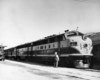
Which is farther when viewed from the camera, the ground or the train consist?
the train consist

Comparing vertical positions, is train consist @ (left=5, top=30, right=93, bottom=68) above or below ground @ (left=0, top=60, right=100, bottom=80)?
above

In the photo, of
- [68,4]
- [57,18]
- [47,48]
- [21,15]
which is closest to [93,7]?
[68,4]

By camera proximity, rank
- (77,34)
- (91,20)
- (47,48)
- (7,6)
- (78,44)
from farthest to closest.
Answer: (47,48), (77,34), (78,44), (91,20), (7,6)

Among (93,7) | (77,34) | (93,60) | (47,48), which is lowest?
(93,60)

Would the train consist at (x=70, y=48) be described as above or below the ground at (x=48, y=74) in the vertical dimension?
above

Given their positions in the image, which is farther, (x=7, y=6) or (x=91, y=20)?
(x=91, y=20)

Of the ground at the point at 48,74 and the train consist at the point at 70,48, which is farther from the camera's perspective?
the train consist at the point at 70,48

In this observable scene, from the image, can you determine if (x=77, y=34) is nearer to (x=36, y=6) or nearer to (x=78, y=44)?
(x=78, y=44)

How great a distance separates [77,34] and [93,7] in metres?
5.26

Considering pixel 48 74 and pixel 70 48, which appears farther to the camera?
pixel 70 48

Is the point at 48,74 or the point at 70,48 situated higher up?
the point at 70,48

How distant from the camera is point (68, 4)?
33.9 feet

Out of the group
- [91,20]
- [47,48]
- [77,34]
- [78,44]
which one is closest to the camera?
[91,20]

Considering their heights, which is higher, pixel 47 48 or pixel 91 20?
pixel 91 20
